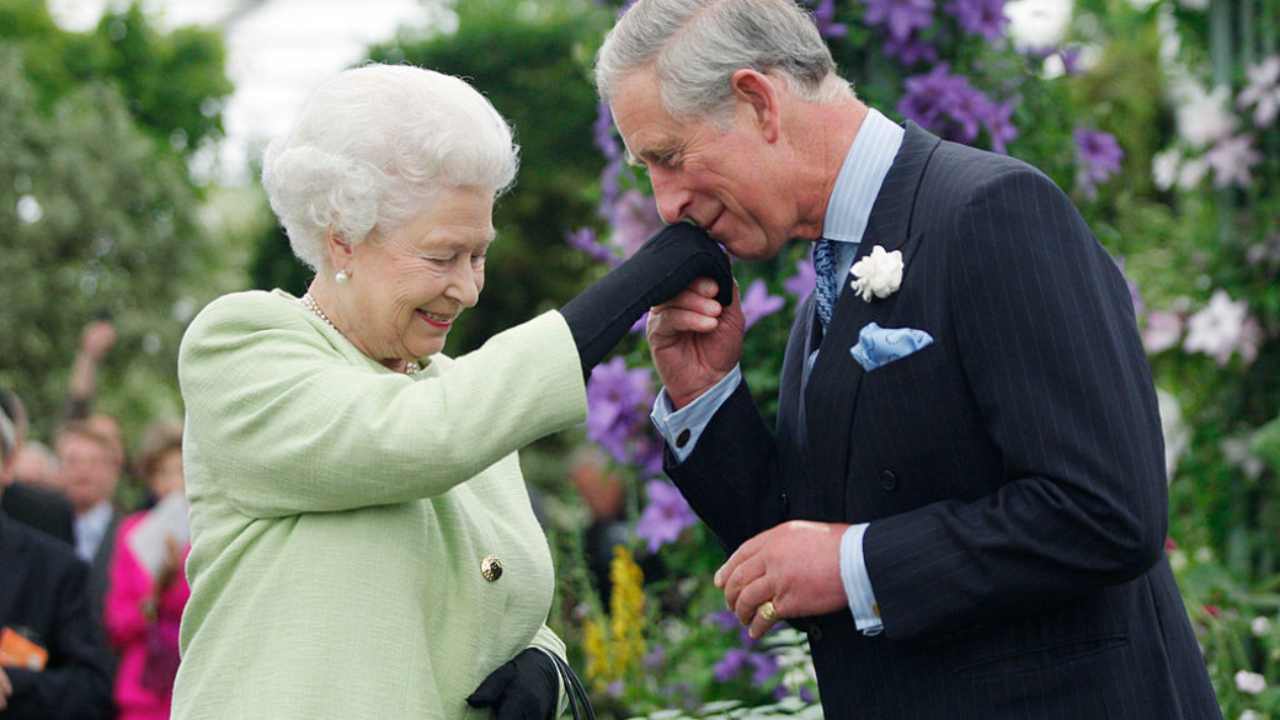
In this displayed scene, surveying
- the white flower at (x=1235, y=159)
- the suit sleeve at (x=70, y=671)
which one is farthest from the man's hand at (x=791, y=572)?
the white flower at (x=1235, y=159)

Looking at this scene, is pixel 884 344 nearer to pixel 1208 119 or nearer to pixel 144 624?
pixel 1208 119

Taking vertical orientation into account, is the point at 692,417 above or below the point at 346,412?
below

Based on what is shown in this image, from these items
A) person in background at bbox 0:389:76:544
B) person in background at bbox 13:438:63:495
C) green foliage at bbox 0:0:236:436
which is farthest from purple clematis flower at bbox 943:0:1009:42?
green foliage at bbox 0:0:236:436

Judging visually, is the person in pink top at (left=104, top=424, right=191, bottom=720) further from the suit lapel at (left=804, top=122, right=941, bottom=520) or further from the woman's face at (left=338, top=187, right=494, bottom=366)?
the suit lapel at (left=804, top=122, right=941, bottom=520)

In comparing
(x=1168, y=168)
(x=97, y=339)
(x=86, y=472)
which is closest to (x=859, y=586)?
(x=1168, y=168)

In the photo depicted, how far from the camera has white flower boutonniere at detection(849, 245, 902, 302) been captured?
201 centimetres

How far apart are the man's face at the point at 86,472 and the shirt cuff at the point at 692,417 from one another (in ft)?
16.7

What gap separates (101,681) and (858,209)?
3.09 metres

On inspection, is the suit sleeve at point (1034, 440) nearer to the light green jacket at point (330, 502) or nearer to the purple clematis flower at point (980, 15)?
the light green jacket at point (330, 502)

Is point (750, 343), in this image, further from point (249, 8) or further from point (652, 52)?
point (249, 8)

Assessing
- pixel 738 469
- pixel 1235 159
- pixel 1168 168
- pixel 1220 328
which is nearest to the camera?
pixel 738 469

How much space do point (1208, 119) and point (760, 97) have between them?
3572mm

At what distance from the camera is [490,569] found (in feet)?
6.88

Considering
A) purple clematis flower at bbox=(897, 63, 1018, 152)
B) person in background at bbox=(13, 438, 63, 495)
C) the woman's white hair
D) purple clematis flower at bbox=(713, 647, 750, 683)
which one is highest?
the woman's white hair
